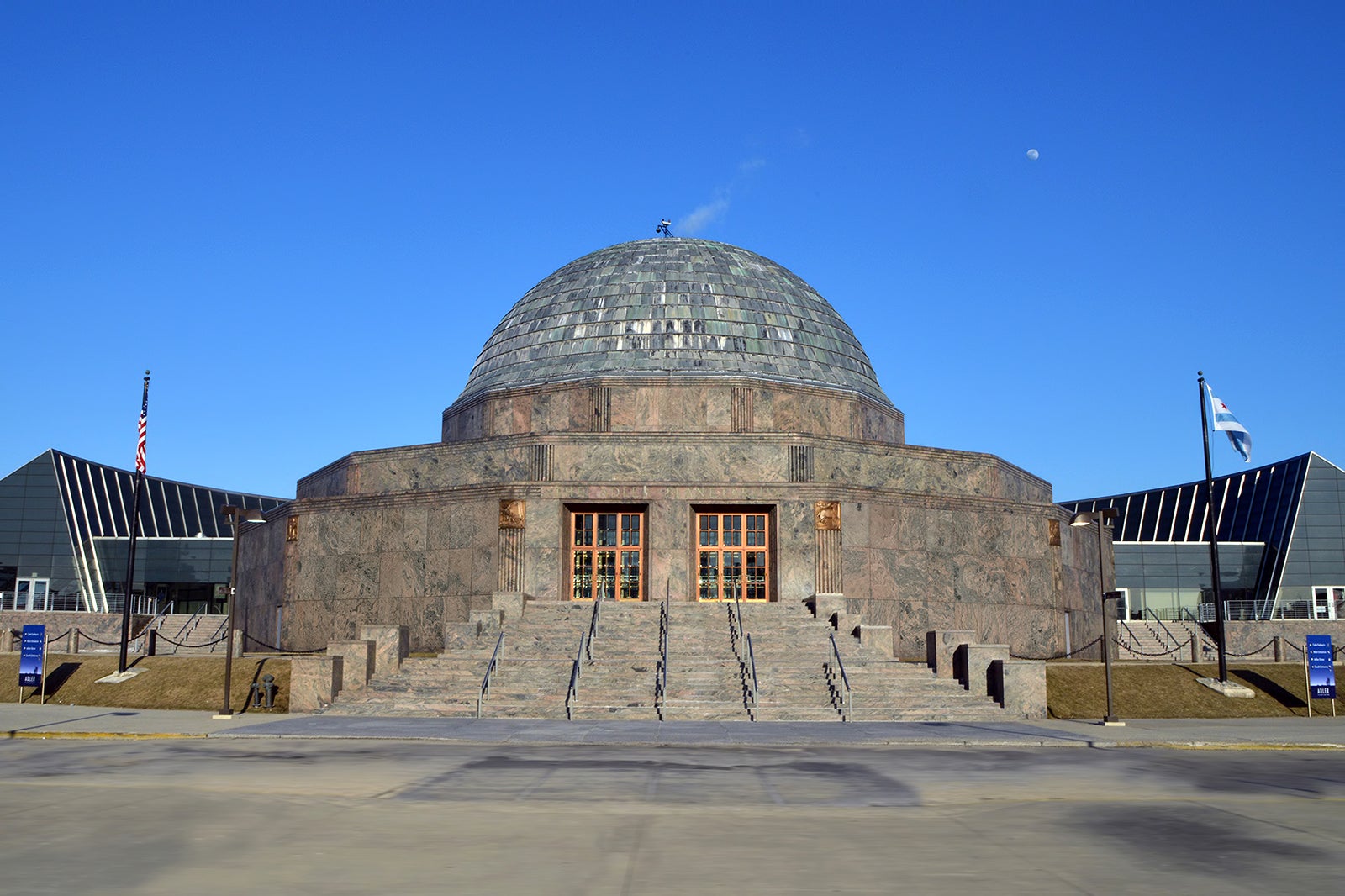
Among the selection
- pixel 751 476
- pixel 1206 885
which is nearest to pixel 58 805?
pixel 1206 885

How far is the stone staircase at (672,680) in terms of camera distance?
598 inches

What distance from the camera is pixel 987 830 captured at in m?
6.66

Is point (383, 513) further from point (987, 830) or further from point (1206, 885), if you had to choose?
point (1206, 885)

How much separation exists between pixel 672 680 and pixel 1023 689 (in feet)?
15.2

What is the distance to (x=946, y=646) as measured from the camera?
17.7m

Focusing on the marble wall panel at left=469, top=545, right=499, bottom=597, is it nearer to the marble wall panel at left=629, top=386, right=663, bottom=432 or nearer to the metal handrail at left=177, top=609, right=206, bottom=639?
the marble wall panel at left=629, top=386, right=663, bottom=432

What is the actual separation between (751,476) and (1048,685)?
6576 mm

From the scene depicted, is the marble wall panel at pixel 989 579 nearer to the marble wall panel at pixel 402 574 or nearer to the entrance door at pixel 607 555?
the entrance door at pixel 607 555

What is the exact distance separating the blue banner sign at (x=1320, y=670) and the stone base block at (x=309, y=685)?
13.7 m

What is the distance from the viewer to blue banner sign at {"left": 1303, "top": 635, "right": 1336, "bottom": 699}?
56.5 feet

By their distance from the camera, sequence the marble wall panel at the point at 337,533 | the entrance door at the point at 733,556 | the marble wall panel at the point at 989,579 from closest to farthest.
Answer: the entrance door at the point at 733,556, the marble wall panel at the point at 989,579, the marble wall panel at the point at 337,533

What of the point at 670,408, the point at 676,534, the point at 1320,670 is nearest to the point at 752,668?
the point at 676,534

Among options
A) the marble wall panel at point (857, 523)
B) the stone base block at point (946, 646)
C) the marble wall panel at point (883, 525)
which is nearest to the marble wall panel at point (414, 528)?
the marble wall panel at point (857, 523)

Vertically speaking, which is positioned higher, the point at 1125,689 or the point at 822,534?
the point at 822,534
